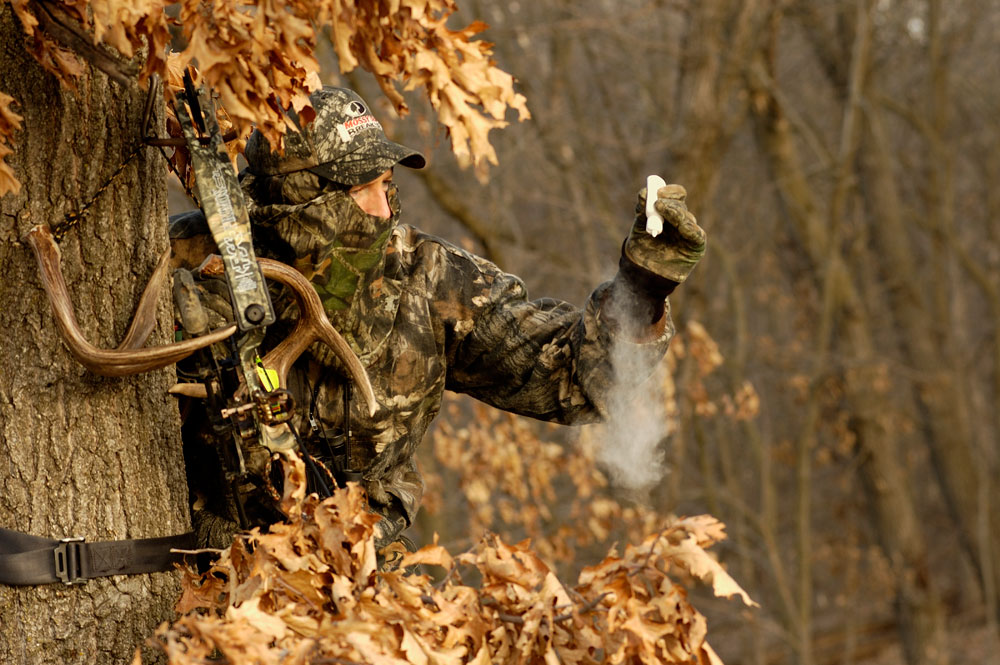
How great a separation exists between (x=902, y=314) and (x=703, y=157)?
6412 mm

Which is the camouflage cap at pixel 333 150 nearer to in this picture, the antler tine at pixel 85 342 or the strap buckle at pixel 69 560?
the antler tine at pixel 85 342

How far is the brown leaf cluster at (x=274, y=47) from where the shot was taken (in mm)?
2752

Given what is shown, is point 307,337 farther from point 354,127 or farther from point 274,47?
point 274,47

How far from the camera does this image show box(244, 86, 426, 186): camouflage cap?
350 centimetres

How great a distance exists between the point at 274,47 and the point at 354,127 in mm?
732

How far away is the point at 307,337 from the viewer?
326cm

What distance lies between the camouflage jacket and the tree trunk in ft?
1.67

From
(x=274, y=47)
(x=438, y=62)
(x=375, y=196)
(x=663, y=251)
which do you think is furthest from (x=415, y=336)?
(x=274, y=47)

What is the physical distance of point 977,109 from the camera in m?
17.3

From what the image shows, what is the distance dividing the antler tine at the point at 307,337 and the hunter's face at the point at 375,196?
39 centimetres

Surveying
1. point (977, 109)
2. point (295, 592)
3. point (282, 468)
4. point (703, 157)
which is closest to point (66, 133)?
point (282, 468)

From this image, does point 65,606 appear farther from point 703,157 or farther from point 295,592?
point 703,157

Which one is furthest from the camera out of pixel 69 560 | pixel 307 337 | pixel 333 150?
pixel 333 150

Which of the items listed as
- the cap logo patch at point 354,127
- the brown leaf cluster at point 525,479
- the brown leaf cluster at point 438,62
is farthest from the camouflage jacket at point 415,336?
the brown leaf cluster at point 525,479
